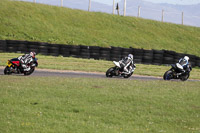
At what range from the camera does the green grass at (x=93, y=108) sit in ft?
28.7

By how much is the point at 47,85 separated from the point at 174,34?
39.0 m

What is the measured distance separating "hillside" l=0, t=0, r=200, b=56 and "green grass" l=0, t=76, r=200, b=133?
2544 cm

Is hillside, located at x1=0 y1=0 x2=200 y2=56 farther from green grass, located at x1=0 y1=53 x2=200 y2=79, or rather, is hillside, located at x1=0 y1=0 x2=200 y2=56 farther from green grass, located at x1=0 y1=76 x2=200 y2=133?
green grass, located at x1=0 y1=76 x2=200 y2=133

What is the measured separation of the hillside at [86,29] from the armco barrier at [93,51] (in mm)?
8104

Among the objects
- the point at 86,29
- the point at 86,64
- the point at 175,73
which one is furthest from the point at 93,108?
the point at 86,29

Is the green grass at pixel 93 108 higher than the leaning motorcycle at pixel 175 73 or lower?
lower

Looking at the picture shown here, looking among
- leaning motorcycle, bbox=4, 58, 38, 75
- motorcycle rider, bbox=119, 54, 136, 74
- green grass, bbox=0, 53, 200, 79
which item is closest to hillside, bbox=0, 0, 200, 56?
green grass, bbox=0, 53, 200, 79

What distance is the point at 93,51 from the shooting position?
30.6 metres

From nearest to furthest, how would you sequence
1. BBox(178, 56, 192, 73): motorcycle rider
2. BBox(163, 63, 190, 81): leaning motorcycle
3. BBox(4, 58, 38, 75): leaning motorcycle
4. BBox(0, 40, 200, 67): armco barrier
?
BBox(4, 58, 38, 75): leaning motorcycle, BBox(163, 63, 190, 81): leaning motorcycle, BBox(178, 56, 192, 73): motorcycle rider, BBox(0, 40, 200, 67): armco barrier

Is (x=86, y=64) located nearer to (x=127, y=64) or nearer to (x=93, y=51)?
(x=93, y=51)

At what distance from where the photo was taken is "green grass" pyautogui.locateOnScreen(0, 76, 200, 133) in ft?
28.7

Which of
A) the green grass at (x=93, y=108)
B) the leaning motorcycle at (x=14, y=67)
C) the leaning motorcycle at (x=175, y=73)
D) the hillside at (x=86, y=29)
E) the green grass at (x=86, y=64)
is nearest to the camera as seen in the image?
the green grass at (x=93, y=108)

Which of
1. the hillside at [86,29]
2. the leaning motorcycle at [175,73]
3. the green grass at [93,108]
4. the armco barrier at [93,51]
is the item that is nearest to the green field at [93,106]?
the green grass at [93,108]

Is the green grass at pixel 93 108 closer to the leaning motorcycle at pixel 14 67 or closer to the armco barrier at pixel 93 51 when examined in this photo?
the leaning motorcycle at pixel 14 67
